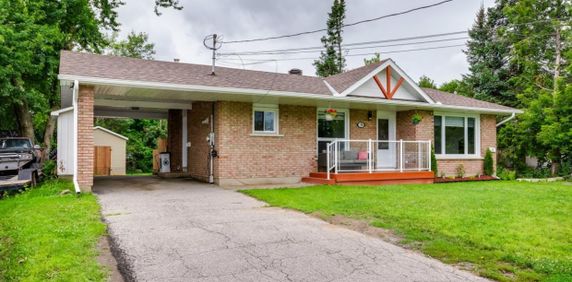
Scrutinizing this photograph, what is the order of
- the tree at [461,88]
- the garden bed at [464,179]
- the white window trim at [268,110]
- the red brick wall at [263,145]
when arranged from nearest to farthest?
1. the red brick wall at [263,145]
2. the white window trim at [268,110]
3. the garden bed at [464,179]
4. the tree at [461,88]

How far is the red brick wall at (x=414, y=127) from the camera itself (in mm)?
15297

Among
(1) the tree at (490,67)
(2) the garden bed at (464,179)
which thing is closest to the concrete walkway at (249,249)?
(2) the garden bed at (464,179)

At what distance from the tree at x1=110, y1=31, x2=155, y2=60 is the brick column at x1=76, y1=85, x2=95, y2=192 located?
2719 centimetres

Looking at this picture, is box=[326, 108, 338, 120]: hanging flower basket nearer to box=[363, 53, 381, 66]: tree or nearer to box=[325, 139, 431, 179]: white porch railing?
box=[325, 139, 431, 179]: white porch railing

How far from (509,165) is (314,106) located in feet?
47.6

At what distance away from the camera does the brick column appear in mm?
9891

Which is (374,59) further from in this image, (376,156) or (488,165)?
(376,156)

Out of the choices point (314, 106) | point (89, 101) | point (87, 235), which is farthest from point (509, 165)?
point (87, 235)

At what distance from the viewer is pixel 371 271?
165 inches

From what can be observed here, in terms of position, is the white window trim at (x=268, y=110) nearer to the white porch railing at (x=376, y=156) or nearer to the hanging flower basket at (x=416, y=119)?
the white porch railing at (x=376, y=156)

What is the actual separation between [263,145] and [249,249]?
26.6 ft

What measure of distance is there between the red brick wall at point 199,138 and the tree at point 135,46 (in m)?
23.9

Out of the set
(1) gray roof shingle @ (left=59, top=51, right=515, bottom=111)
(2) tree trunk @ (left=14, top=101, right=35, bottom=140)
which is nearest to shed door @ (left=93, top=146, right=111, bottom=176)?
(2) tree trunk @ (left=14, top=101, right=35, bottom=140)

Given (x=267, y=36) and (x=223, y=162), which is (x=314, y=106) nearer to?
(x=223, y=162)
